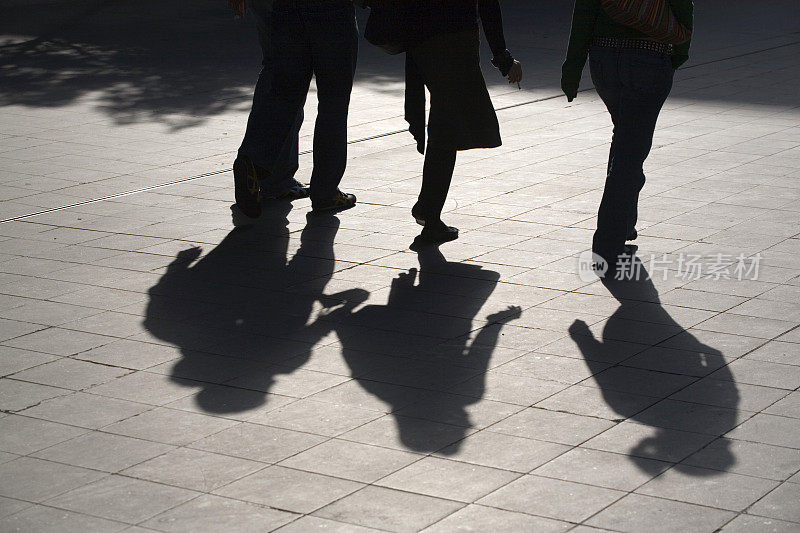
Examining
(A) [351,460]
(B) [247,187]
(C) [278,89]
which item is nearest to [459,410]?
(A) [351,460]

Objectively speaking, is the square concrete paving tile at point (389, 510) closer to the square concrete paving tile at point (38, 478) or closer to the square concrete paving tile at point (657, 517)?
the square concrete paving tile at point (657, 517)

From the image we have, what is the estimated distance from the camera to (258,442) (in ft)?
14.4

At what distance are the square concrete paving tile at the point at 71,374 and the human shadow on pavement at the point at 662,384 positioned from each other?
73.4 inches

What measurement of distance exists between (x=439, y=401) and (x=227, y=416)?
2.46 ft

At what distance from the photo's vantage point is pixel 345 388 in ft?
16.1

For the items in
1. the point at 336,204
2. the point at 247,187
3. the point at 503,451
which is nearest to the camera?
the point at 503,451

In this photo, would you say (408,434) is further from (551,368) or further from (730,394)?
(730,394)

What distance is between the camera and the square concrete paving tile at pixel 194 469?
13.4ft

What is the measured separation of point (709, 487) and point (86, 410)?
218 cm

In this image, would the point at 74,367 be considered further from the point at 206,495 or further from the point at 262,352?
the point at 206,495

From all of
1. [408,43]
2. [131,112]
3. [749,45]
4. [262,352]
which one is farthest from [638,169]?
[749,45]

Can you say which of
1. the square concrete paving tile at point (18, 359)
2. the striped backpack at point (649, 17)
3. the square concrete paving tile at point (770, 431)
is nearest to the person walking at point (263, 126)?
the striped backpack at point (649, 17)

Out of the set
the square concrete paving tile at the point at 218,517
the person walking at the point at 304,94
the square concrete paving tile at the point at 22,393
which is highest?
the person walking at the point at 304,94

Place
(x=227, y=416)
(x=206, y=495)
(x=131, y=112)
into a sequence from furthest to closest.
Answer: (x=131, y=112)
(x=227, y=416)
(x=206, y=495)
